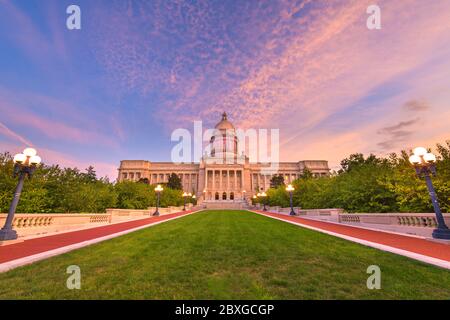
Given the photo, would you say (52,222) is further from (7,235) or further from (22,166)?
(22,166)

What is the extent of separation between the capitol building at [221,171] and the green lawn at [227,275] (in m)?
98.6

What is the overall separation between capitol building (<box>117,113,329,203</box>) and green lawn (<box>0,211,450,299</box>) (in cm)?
9864

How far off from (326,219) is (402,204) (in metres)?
8.12

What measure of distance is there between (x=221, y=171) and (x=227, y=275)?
104 m

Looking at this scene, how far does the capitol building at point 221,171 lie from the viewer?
10794cm

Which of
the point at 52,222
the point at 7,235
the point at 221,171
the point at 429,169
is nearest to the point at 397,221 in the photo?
the point at 429,169

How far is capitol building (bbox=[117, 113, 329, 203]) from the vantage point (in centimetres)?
10794

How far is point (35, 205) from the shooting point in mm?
13797

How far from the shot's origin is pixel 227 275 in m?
5.08

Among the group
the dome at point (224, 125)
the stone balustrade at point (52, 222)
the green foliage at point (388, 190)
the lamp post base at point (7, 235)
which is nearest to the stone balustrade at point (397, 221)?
the green foliage at point (388, 190)
